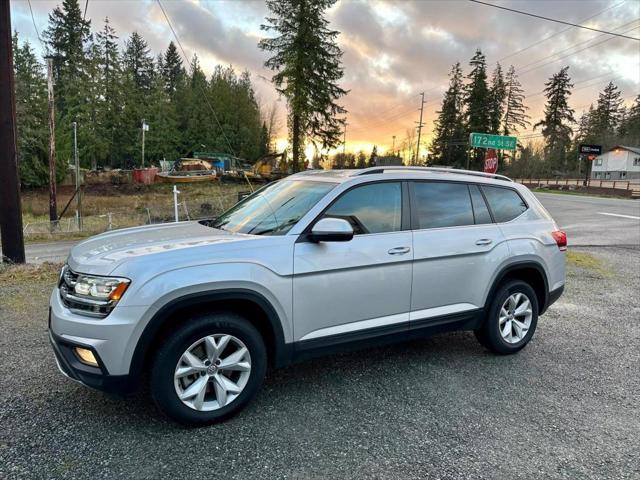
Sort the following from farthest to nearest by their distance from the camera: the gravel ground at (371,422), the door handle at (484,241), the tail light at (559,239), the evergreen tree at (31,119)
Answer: the evergreen tree at (31,119) → the tail light at (559,239) → the door handle at (484,241) → the gravel ground at (371,422)

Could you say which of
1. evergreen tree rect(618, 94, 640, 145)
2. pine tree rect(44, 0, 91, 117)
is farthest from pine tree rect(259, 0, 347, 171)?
evergreen tree rect(618, 94, 640, 145)

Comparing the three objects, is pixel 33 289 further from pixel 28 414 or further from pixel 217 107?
pixel 217 107

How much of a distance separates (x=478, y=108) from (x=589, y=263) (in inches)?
2408

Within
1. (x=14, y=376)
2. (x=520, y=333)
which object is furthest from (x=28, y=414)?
(x=520, y=333)

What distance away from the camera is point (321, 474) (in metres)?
2.50

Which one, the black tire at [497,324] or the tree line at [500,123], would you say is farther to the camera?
the tree line at [500,123]

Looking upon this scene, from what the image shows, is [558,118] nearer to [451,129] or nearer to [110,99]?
[451,129]

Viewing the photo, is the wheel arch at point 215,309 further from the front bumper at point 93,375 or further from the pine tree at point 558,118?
the pine tree at point 558,118

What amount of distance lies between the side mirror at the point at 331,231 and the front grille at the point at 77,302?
1395 mm

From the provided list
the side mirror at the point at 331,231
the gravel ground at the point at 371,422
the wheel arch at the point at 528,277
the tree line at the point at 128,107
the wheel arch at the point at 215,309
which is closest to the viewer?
the gravel ground at the point at 371,422

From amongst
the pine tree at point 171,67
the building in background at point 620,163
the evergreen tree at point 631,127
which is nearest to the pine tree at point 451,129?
the building in background at point 620,163

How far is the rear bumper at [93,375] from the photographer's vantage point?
2631mm

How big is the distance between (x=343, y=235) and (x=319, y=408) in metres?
1.30

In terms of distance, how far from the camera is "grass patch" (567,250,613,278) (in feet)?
27.5
